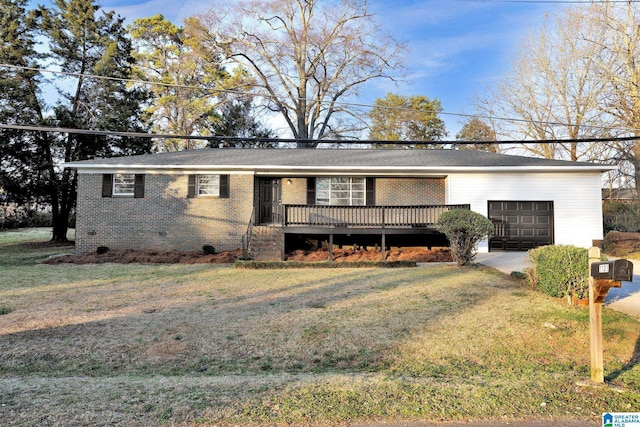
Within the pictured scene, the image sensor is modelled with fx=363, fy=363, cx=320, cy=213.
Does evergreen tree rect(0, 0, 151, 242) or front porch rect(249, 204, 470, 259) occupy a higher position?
evergreen tree rect(0, 0, 151, 242)

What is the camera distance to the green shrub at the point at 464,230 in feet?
32.1

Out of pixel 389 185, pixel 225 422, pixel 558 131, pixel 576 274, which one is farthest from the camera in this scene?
pixel 558 131

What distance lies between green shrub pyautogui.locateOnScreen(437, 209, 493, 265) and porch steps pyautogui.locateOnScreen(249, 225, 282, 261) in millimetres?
5425

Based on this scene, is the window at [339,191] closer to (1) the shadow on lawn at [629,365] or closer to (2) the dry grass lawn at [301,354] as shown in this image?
(2) the dry grass lawn at [301,354]

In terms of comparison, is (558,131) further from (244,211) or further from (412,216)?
(244,211)

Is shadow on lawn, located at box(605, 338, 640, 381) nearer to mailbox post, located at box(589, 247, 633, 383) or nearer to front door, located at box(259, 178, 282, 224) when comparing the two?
mailbox post, located at box(589, 247, 633, 383)

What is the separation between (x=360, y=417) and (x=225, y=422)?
994 millimetres

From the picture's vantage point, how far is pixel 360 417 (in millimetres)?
2721

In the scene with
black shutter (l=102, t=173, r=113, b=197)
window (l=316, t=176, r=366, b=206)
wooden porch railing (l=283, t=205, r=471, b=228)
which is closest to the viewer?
wooden porch railing (l=283, t=205, r=471, b=228)

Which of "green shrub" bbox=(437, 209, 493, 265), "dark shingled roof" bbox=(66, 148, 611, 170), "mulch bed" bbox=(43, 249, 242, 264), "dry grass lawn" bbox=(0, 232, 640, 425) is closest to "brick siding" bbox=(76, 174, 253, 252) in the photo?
"dark shingled roof" bbox=(66, 148, 611, 170)

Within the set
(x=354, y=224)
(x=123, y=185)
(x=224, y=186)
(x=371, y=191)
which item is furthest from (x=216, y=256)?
(x=371, y=191)

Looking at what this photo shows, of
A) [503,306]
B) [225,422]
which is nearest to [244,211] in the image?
[503,306]

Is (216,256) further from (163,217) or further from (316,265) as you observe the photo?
(316,265)

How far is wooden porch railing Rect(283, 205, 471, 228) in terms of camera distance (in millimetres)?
12766
